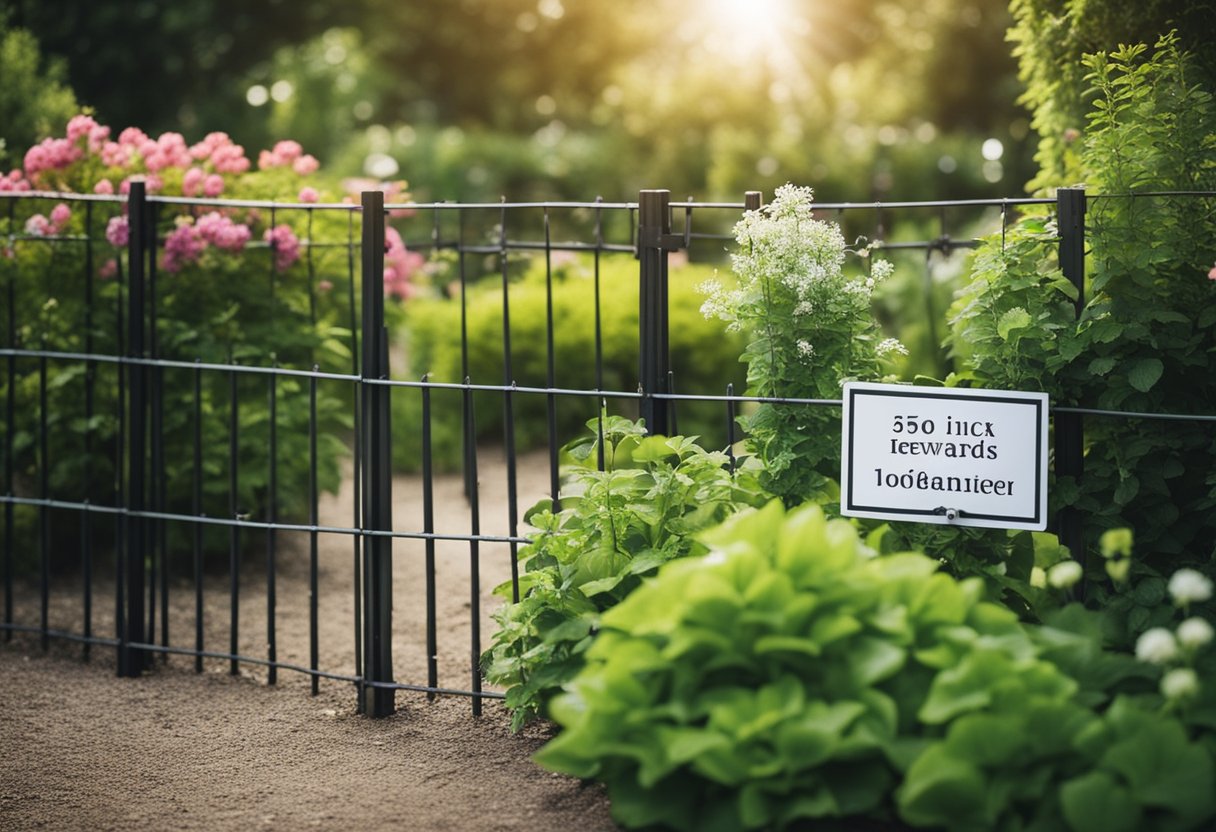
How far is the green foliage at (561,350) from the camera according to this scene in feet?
30.2

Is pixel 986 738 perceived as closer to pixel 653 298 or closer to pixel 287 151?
pixel 653 298

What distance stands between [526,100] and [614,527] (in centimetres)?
3138

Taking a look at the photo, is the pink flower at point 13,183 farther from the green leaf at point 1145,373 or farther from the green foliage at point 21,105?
the green leaf at point 1145,373

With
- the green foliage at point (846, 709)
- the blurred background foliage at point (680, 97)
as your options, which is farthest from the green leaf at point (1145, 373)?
the blurred background foliage at point (680, 97)

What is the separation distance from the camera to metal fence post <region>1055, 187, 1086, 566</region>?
3.98 metres

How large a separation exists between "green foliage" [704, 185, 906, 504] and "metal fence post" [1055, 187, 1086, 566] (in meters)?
0.53

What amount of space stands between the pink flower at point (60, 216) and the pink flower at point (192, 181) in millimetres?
510

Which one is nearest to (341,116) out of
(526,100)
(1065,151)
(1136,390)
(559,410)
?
(526,100)

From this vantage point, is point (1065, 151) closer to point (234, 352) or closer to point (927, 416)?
point (927, 416)

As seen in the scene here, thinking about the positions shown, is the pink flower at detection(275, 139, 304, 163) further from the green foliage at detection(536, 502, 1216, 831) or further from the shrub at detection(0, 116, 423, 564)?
the green foliage at detection(536, 502, 1216, 831)

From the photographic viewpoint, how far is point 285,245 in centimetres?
629

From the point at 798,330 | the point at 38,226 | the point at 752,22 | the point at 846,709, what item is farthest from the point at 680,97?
the point at 846,709

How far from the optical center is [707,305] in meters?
3.96

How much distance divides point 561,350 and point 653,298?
5095 millimetres
